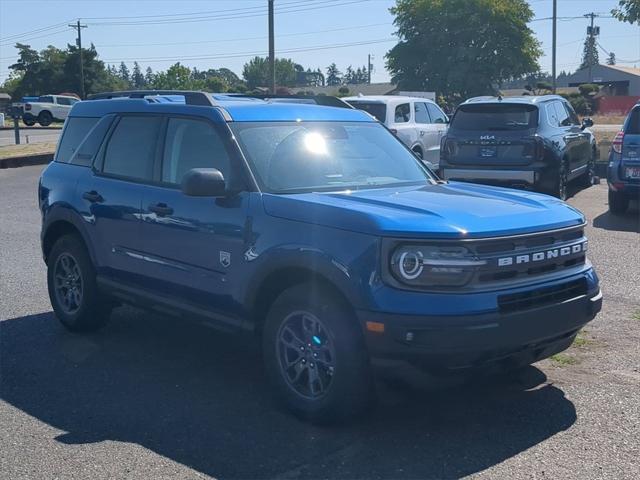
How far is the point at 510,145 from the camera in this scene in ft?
43.8

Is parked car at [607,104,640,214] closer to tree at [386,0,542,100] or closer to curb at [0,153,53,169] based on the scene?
curb at [0,153,53,169]

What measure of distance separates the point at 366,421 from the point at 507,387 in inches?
44.1

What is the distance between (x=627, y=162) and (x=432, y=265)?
28.8 feet

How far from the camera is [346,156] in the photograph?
5.91 m

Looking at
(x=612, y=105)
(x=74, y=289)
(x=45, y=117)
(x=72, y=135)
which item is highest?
(x=612, y=105)

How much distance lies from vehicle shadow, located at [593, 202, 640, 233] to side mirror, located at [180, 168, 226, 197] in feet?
26.1

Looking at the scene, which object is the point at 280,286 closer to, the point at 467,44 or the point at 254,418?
the point at 254,418

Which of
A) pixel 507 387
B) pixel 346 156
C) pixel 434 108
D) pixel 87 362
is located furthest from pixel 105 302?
pixel 434 108

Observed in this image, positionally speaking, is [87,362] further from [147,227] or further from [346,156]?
[346,156]

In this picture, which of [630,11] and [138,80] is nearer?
[630,11]

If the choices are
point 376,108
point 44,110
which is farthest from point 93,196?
point 44,110

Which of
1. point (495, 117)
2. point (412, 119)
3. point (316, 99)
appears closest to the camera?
point (316, 99)

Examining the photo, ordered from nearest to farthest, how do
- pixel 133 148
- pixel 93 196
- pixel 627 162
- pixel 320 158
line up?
pixel 320 158 → pixel 133 148 → pixel 93 196 → pixel 627 162

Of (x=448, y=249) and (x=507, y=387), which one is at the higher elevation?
(x=448, y=249)
